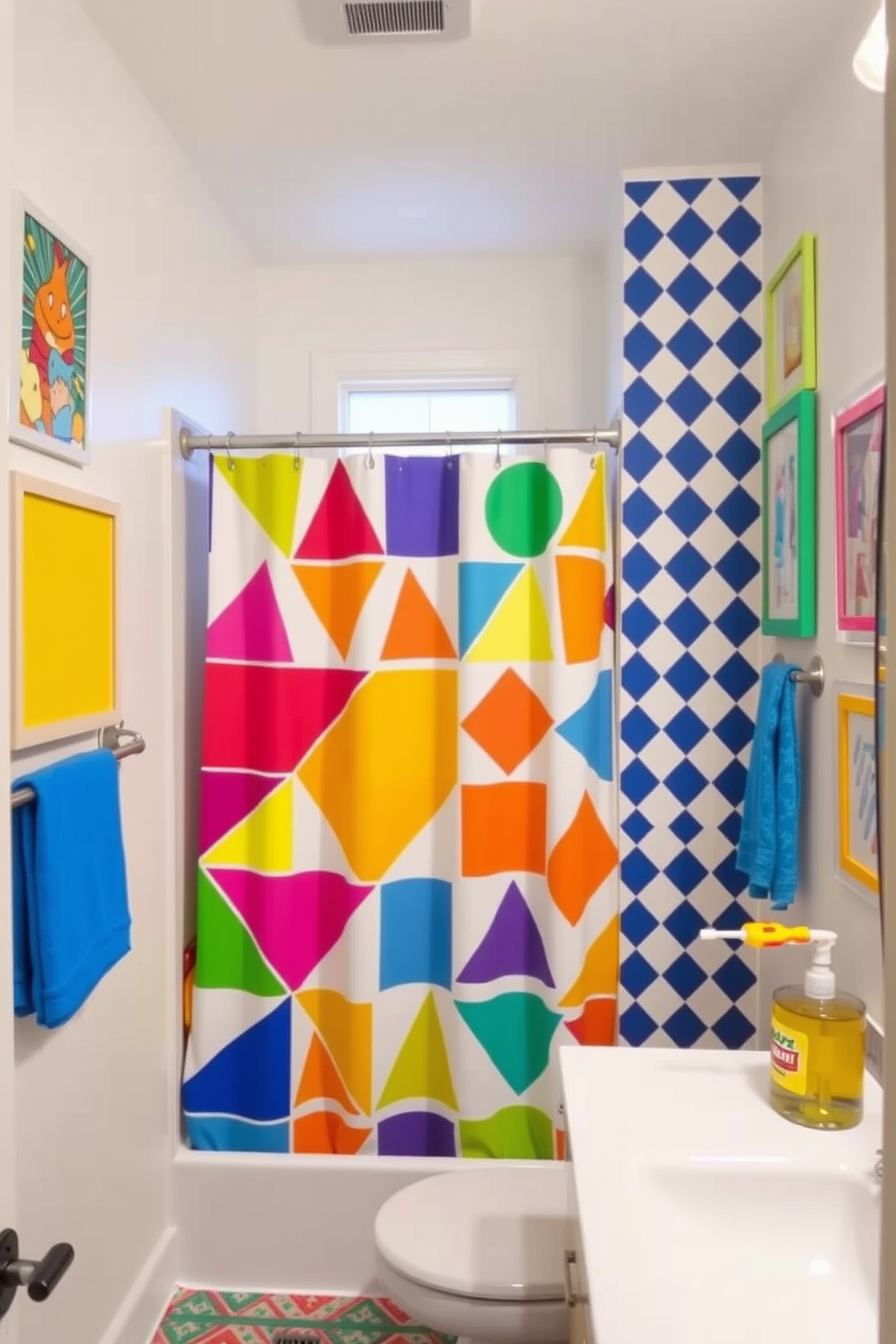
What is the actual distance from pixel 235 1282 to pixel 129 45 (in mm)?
2433

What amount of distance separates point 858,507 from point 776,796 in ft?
1.73

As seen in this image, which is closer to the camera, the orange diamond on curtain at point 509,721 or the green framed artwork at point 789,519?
the green framed artwork at point 789,519

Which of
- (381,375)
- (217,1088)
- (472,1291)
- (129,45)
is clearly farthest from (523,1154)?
(129,45)

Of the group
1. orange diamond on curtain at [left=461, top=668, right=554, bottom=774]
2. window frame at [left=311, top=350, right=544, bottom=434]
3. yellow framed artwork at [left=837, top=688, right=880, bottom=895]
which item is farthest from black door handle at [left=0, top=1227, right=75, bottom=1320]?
window frame at [left=311, top=350, right=544, bottom=434]

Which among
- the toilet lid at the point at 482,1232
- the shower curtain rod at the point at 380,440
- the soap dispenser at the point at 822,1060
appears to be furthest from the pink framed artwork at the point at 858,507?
the toilet lid at the point at 482,1232

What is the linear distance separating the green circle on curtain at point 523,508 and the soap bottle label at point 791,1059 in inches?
43.9

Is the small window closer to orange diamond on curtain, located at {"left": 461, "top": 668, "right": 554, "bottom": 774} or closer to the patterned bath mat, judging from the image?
orange diamond on curtain, located at {"left": 461, "top": 668, "right": 554, "bottom": 774}

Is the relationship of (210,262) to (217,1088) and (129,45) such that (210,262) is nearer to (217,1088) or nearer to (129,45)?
(129,45)

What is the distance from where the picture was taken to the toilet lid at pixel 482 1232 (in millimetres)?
1413

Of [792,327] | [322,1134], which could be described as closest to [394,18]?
[792,327]

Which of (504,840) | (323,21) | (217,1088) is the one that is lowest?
(217,1088)

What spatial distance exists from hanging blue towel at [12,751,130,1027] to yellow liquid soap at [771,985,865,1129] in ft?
3.05

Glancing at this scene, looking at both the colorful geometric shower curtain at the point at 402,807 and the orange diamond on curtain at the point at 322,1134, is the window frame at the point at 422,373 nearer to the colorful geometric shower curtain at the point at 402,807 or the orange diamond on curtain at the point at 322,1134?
the colorful geometric shower curtain at the point at 402,807

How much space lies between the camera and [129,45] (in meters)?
1.55
